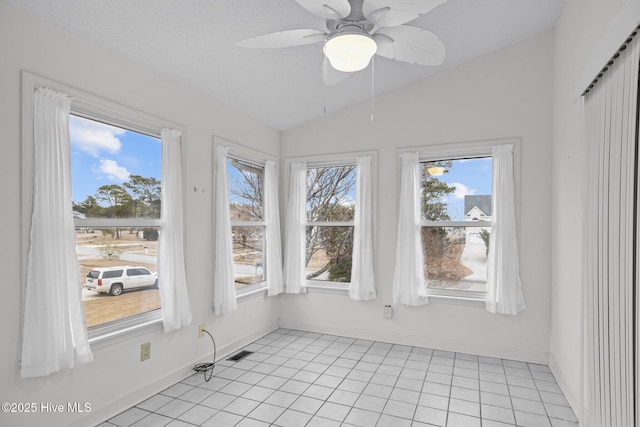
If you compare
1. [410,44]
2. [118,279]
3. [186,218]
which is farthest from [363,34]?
[118,279]

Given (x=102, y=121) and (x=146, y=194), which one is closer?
(x=102, y=121)

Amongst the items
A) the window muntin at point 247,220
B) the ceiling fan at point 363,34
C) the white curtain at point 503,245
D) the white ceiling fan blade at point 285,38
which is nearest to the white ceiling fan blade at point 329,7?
the ceiling fan at point 363,34

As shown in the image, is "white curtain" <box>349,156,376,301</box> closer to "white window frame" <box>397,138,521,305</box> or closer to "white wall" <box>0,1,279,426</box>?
"white window frame" <box>397,138,521,305</box>

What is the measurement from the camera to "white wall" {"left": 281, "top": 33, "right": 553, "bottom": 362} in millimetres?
3340

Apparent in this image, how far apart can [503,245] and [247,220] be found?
8.56 ft

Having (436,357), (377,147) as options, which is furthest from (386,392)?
(377,147)

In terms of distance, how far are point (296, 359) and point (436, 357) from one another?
137cm

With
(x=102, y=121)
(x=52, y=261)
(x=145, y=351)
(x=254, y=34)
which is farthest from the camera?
(x=145, y=351)

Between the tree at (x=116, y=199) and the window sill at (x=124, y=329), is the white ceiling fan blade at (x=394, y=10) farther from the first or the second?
the window sill at (x=124, y=329)

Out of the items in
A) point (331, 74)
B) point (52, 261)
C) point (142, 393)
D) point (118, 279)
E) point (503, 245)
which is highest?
point (331, 74)

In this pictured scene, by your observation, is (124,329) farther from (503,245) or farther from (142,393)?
(503,245)

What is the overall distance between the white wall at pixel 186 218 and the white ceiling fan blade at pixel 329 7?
155 centimetres

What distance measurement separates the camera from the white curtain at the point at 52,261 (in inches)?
75.6

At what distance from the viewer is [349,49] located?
1686 millimetres
